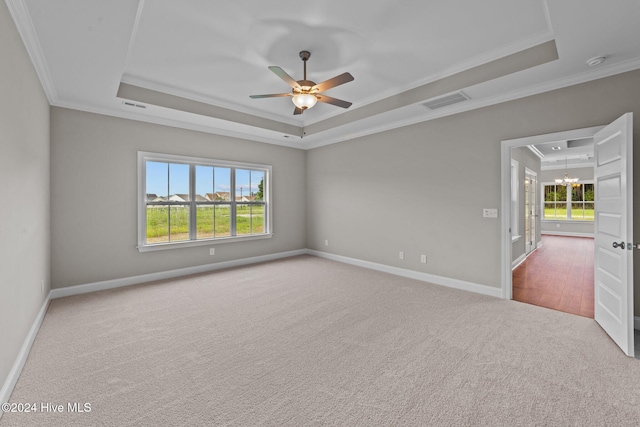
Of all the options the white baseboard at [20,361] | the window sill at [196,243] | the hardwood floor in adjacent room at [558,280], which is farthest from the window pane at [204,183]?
the hardwood floor in adjacent room at [558,280]

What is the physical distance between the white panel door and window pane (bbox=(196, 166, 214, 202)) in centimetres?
538

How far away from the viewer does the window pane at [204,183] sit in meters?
5.08

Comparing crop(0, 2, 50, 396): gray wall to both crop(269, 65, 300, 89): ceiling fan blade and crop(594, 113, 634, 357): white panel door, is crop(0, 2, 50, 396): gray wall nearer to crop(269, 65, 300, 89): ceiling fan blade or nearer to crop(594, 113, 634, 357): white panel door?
crop(269, 65, 300, 89): ceiling fan blade

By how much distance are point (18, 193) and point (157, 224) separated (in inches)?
98.2

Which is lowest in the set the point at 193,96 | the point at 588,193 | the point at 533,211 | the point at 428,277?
the point at 428,277

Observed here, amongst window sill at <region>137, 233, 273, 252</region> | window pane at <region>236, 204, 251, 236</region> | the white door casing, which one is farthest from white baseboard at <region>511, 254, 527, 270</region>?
window pane at <region>236, 204, 251, 236</region>

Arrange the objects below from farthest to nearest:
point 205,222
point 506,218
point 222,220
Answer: point 222,220 → point 205,222 → point 506,218

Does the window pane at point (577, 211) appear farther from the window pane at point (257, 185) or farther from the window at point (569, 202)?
the window pane at point (257, 185)

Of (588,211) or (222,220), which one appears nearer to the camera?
(222,220)

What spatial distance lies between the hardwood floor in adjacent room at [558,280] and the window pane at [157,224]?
5.33 meters

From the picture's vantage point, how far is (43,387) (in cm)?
193

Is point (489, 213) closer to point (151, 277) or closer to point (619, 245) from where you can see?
point (619, 245)

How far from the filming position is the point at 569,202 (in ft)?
33.1

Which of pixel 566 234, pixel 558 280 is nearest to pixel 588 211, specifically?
pixel 566 234
